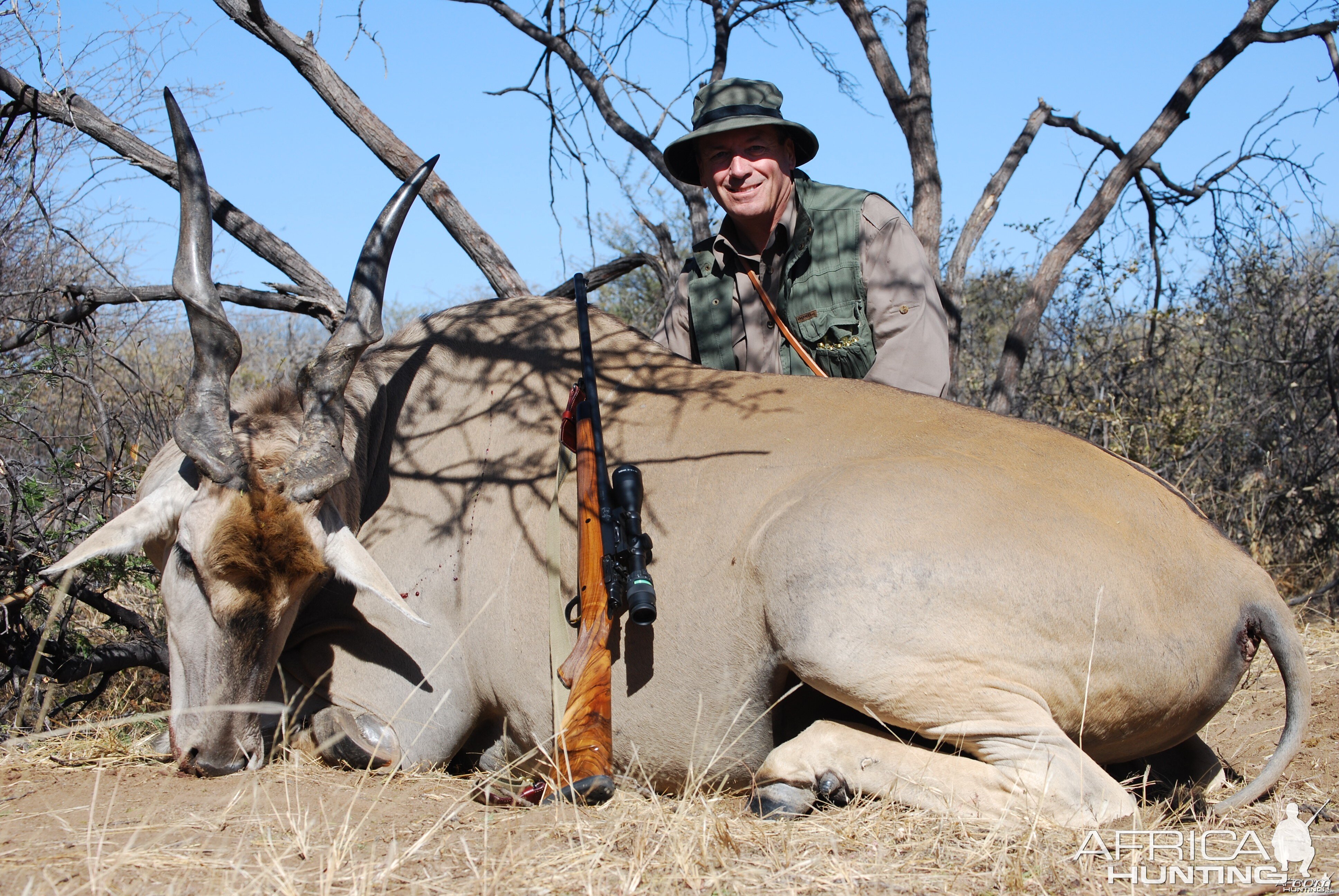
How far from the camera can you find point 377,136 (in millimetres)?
5562

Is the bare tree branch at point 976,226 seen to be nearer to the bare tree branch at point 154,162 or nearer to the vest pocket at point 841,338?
the vest pocket at point 841,338

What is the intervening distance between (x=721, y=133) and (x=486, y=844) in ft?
10.5

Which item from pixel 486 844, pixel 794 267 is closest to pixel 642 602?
pixel 486 844

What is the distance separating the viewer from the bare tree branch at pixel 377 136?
546cm

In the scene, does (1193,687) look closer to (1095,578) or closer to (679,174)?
(1095,578)

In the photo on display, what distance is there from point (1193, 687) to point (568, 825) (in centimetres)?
172

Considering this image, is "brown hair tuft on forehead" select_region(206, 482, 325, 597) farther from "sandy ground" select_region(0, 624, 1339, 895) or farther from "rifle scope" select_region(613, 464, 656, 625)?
"rifle scope" select_region(613, 464, 656, 625)

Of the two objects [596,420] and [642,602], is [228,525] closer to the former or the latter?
[596,420]

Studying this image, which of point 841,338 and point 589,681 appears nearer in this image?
point 589,681

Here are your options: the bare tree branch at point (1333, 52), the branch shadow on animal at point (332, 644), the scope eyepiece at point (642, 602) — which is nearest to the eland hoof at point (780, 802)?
the scope eyepiece at point (642, 602)

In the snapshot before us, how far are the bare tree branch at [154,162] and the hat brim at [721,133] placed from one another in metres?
1.83

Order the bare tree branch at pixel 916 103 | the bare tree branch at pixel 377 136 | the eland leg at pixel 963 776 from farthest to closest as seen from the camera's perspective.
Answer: the bare tree branch at pixel 916 103 < the bare tree branch at pixel 377 136 < the eland leg at pixel 963 776

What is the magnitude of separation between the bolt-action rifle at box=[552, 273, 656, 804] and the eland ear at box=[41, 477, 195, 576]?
4.05ft

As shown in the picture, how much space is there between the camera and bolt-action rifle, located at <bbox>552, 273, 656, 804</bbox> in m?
3.03
